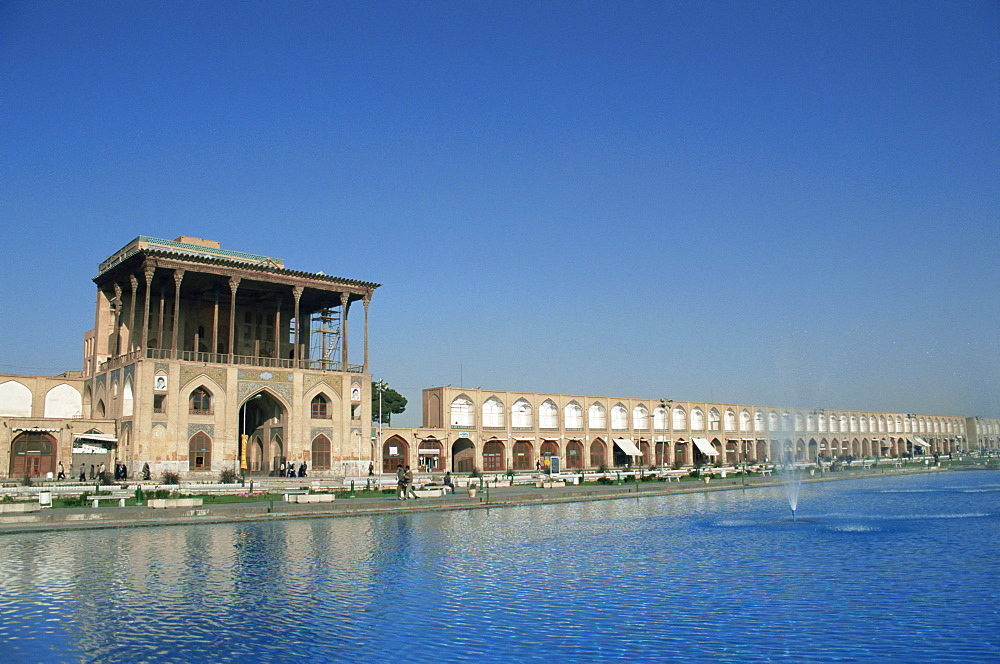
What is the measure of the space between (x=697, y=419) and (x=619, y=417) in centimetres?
958

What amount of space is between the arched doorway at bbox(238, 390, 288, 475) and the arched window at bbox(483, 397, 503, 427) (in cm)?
1465

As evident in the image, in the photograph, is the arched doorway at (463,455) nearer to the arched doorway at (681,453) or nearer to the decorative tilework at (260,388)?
the decorative tilework at (260,388)

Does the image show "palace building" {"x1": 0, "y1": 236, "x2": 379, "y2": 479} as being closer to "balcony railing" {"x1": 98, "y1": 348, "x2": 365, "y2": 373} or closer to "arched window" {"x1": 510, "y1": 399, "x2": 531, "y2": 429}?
"balcony railing" {"x1": 98, "y1": 348, "x2": 365, "y2": 373}

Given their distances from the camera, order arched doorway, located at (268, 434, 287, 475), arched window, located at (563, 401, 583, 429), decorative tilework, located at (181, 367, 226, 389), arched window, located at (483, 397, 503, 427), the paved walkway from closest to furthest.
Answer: the paved walkway < decorative tilework, located at (181, 367, 226, 389) < arched doorway, located at (268, 434, 287, 475) < arched window, located at (483, 397, 503, 427) < arched window, located at (563, 401, 583, 429)

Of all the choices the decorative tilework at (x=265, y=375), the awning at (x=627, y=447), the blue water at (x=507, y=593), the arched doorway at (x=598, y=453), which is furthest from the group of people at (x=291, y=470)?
the awning at (x=627, y=447)

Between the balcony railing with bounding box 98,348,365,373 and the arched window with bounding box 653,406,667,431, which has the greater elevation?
the balcony railing with bounding box 98,348,365,373

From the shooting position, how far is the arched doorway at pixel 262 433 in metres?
42.5

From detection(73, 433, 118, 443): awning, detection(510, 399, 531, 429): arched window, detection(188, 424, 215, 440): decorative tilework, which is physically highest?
detection(510, 399, 531, 429): arched window

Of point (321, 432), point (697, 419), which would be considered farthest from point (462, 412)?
point (697, 419)

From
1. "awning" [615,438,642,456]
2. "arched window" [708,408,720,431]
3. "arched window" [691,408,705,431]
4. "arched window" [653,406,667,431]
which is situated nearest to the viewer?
"awning" [615,438,642,456]

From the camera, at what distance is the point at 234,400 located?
132 feet

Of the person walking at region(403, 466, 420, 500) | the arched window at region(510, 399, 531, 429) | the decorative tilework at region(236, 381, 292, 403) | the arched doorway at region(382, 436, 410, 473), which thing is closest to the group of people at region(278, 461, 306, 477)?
the decorative tilework at region(236, 381, 292, 403)

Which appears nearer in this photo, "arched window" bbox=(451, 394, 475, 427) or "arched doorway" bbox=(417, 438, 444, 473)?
"arched doorway" bbox=(417, 438, 444, 473)

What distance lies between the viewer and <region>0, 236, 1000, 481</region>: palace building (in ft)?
124
